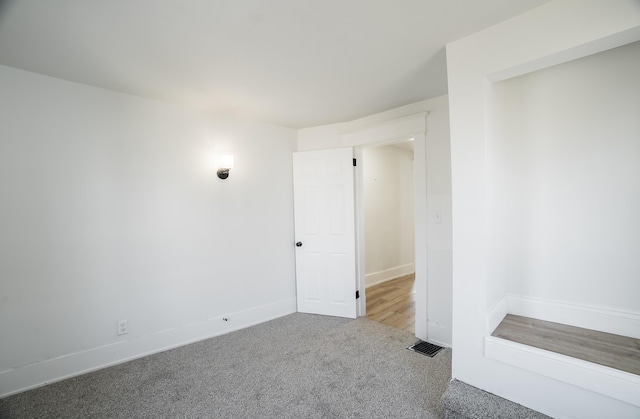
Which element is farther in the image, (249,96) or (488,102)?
(249,96)

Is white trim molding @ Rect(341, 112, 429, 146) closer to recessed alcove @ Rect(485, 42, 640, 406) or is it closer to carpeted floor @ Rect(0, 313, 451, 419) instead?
recessed alcove @ Rect(485, 42, 640, 406)

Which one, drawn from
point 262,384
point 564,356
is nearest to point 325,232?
point 262,384

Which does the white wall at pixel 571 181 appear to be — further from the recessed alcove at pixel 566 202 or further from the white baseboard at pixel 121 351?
the white baseboard at pixel 121 351

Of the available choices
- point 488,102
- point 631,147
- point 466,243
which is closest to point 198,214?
point 466,243

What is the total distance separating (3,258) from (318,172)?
2.83m

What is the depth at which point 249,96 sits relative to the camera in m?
2.57

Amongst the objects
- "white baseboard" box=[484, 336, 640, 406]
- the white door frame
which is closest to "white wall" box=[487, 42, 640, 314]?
"white baseboard" box=[484, 336, 640, 406]

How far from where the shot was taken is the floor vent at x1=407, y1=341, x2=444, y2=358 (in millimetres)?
2505

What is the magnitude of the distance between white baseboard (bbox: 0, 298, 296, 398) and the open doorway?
183cm

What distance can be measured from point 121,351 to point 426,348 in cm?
274

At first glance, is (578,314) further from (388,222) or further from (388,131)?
(388,222)

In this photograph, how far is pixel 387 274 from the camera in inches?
200

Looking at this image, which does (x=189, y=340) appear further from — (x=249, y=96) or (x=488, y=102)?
(x=488, y=102)

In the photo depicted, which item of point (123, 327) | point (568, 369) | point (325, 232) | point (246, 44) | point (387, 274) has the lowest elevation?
point (387, 274)
